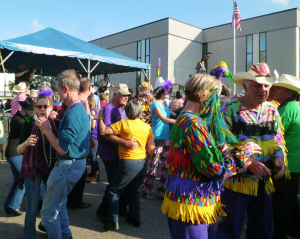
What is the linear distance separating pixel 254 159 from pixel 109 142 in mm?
2163

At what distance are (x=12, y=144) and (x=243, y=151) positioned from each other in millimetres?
3339

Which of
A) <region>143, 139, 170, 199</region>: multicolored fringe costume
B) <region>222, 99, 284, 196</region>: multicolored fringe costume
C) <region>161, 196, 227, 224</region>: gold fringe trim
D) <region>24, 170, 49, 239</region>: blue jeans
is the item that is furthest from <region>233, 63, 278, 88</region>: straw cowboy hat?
<region>143, 139, 170, 199</region>: multicolored fringe costume

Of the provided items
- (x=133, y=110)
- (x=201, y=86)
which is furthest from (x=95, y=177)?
(x=201, y=86)

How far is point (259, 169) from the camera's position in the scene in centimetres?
236

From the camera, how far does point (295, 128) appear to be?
3168 millimetres

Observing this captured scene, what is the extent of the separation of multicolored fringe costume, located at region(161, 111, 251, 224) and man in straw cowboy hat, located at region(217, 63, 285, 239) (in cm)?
41

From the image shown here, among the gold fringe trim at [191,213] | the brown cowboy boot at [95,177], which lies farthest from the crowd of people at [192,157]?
the brown cowboy boot at [95,177]

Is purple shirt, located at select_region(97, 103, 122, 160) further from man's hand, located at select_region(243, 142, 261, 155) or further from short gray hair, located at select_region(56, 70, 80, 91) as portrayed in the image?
man's hand, located at select_region(243, 142, 261, 155)

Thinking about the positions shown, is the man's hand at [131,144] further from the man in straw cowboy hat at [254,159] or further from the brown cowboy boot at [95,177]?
the brown cowboy boot at [95,177]

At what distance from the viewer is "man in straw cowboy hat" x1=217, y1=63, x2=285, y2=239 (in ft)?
8.21

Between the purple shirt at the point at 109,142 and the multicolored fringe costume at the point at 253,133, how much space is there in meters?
1.88

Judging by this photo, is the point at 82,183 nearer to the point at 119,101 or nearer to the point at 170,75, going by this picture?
the point at 119,101

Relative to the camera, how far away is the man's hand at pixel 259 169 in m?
2.36

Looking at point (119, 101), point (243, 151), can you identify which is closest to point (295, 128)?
point (243, 151)
